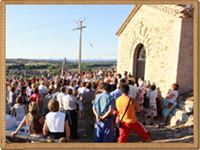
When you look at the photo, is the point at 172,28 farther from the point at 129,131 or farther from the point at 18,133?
the point at 18,133

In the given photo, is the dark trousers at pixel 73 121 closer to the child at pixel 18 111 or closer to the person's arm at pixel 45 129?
the person's arm at pixel 45 129

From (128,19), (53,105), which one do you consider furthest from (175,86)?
(53,105)

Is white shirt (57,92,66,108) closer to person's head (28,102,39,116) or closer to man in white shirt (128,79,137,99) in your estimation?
person's head (28,102,39,116)

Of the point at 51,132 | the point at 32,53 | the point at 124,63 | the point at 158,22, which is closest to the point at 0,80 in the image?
the point at 32,53

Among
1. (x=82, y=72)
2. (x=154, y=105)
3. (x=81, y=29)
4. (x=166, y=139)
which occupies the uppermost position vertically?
(x=81, y=29)

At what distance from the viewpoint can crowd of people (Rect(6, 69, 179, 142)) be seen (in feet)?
14.4

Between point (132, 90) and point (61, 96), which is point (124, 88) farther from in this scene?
point (61, 96)

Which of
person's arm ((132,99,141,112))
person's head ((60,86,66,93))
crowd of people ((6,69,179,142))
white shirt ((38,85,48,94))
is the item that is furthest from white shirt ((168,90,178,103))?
white shirt ((38,85,48,94))

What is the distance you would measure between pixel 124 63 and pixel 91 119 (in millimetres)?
702

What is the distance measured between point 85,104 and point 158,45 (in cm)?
95

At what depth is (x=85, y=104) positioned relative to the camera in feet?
14.9

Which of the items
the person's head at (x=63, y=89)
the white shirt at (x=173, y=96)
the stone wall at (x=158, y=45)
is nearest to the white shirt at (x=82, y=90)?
the person's head at (x=63, y=89)

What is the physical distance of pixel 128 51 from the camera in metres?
4.91

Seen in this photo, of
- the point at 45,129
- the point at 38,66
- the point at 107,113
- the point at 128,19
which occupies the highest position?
the point at 128,19
